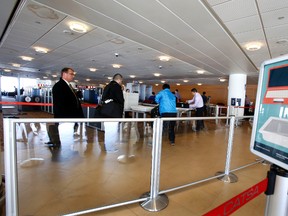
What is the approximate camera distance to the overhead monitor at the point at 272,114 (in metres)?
0.83

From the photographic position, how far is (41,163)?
9.04 feet

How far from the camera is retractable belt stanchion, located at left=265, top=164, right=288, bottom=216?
87 cm

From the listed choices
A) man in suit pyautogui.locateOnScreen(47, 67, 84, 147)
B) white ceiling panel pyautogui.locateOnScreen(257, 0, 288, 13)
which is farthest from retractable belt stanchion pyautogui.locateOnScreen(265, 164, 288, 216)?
white ceiling panel pyautogui.locateOnScreen(257, 0, 288, 13)

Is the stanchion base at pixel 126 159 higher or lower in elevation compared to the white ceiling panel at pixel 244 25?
lower

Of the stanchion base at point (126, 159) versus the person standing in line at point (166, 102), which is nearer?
the stanchion base at point (126, 159)

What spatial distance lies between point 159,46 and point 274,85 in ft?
15.2

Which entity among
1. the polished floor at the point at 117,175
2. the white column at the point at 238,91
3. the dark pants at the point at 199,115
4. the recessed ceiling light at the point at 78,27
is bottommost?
the polished floor at the point at 117,175

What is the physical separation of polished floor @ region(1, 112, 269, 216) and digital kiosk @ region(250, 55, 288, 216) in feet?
3.44

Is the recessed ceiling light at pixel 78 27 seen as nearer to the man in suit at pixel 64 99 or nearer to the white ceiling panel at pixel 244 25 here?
the man in suit at pixel 64 99

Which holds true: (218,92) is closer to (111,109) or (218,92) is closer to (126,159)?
(111,109)

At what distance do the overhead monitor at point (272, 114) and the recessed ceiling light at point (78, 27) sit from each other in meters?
4.04

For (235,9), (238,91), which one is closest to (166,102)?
(235,9)

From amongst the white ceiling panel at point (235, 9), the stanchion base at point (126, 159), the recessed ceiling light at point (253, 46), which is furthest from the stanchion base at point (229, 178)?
the recessed ceiling light at point (253, 46)

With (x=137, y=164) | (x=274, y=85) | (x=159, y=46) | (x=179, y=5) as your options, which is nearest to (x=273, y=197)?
(x=274, y=85)
